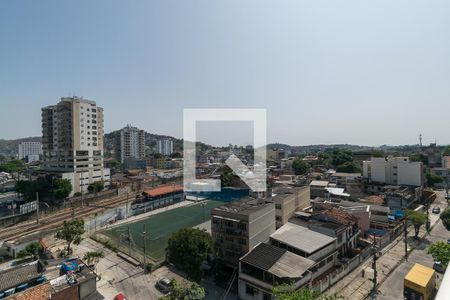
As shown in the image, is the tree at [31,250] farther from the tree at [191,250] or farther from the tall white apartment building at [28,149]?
the tall white apartment building at [28,149]

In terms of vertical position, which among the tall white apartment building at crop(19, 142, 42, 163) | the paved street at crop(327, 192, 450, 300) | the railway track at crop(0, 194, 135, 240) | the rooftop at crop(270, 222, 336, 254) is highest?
the tall white apartment building at crop(19, 142, 42, 163)

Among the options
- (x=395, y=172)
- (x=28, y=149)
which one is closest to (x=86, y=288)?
(x=395, y=172)

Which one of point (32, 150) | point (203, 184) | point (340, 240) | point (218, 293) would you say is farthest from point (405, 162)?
point (32, 150)

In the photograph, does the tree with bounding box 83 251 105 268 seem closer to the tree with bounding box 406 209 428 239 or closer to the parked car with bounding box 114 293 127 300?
the parked car with bounding box 114 293 127 300

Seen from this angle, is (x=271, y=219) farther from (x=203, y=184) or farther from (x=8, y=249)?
(x=203, y=184)

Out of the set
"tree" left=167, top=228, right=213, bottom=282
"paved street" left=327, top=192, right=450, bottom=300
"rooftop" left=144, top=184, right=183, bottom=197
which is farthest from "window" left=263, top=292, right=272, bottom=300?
"rooftop" left=144, top=184, right=183, bottom=197
